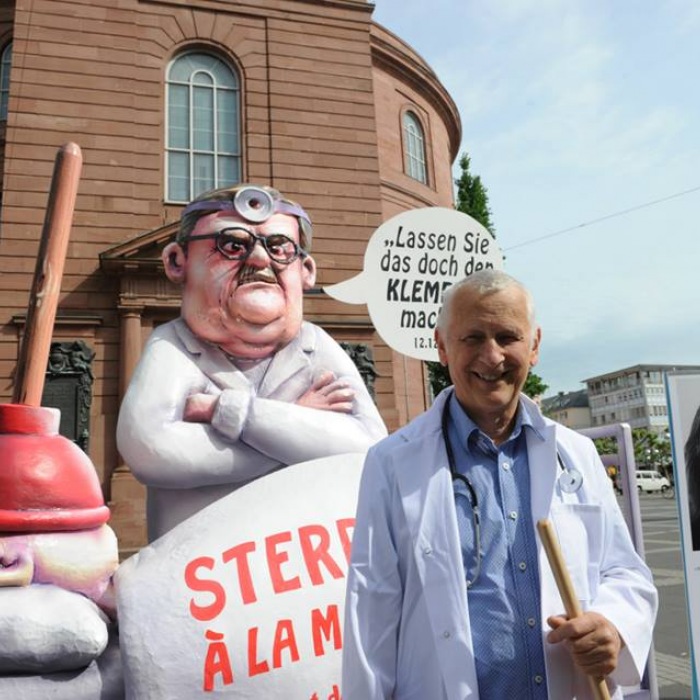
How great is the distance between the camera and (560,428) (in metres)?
1.87

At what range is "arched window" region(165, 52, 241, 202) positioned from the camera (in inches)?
490

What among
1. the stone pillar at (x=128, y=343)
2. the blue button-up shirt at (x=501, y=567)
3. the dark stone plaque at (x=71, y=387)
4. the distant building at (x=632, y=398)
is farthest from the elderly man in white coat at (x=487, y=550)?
the distant building at (x=632, y=398)

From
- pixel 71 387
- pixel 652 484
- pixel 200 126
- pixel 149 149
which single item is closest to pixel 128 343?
pixel 71 387

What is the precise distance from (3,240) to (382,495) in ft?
36.1

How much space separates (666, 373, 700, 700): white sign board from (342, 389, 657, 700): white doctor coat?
1.33 meters

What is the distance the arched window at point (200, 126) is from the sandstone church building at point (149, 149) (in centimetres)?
3

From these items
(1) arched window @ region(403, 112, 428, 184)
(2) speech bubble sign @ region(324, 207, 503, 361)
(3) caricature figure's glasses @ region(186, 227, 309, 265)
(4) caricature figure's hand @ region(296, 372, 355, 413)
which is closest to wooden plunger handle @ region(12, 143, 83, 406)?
(3) caricature figure's glasses @ region(186, 227, 309, 265)

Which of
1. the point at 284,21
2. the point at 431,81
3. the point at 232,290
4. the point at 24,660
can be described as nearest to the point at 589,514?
the point at 24,660

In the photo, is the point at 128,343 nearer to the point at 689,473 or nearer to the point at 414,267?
the point at 414,267

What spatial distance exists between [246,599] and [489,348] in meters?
1.23

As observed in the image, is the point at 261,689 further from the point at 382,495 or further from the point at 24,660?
the point at 382,495

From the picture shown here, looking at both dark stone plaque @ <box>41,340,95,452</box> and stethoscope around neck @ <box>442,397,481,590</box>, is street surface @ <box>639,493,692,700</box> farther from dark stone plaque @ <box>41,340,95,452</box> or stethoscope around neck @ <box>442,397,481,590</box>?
dark stone plaque @ <box>41,340,95,452</box>

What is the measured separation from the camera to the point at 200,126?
12688 mm

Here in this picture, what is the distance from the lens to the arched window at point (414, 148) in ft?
55.8
